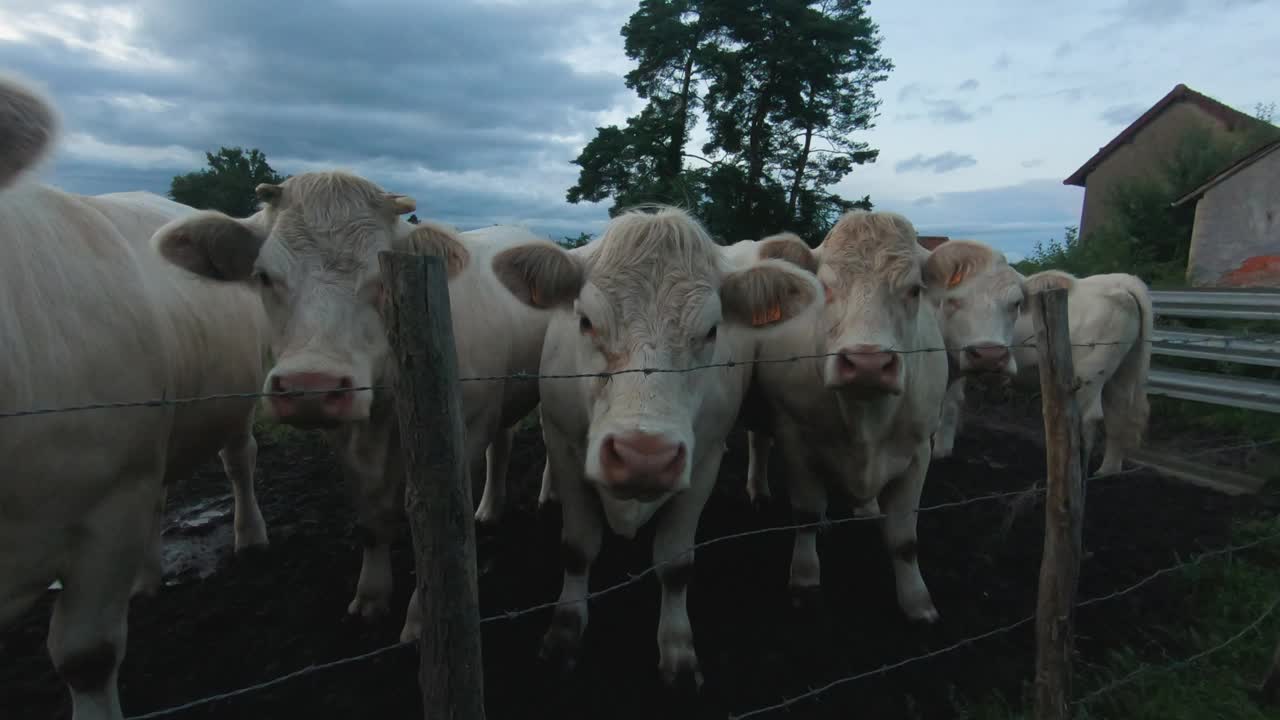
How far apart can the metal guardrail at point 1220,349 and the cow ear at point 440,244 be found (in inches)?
267

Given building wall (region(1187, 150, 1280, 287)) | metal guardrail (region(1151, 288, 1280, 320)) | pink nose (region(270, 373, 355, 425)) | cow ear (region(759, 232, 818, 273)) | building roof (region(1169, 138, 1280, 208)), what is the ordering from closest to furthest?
pink nose (region(270, 373, 355, 425)) < cow ear (region(759, 232, 818, 273)) < metal guardrail (region(1151, 288, 1280, 320)) < building wall (region(1187, 150, 1280, 287)) < building roof (region(1169, 138, 1280, 208))

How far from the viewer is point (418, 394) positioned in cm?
145

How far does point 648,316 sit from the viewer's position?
2654mm

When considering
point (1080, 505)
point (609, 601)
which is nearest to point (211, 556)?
point (609, 601)

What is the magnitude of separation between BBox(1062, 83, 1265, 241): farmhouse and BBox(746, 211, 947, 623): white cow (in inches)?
800

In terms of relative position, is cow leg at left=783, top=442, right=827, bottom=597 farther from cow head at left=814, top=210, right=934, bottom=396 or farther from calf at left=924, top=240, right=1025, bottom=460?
calf at left=924, top=240, right=1025, bottom=460

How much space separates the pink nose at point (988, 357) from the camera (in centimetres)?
489

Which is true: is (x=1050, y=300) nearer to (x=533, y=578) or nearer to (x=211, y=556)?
(x=533, y=578)

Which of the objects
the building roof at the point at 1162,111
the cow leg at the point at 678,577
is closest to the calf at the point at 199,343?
the cow leg at the point at 678,577

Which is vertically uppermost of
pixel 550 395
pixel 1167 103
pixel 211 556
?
pixel 1167 103

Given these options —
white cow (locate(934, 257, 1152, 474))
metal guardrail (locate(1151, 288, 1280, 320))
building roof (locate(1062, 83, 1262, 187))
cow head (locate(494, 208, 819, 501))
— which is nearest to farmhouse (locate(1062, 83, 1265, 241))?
building roof (locate(1062, 83, 1262, 187))

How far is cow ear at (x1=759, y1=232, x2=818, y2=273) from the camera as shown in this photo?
3857 millimetres

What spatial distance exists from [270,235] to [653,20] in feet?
62.0

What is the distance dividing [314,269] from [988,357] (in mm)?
4483
